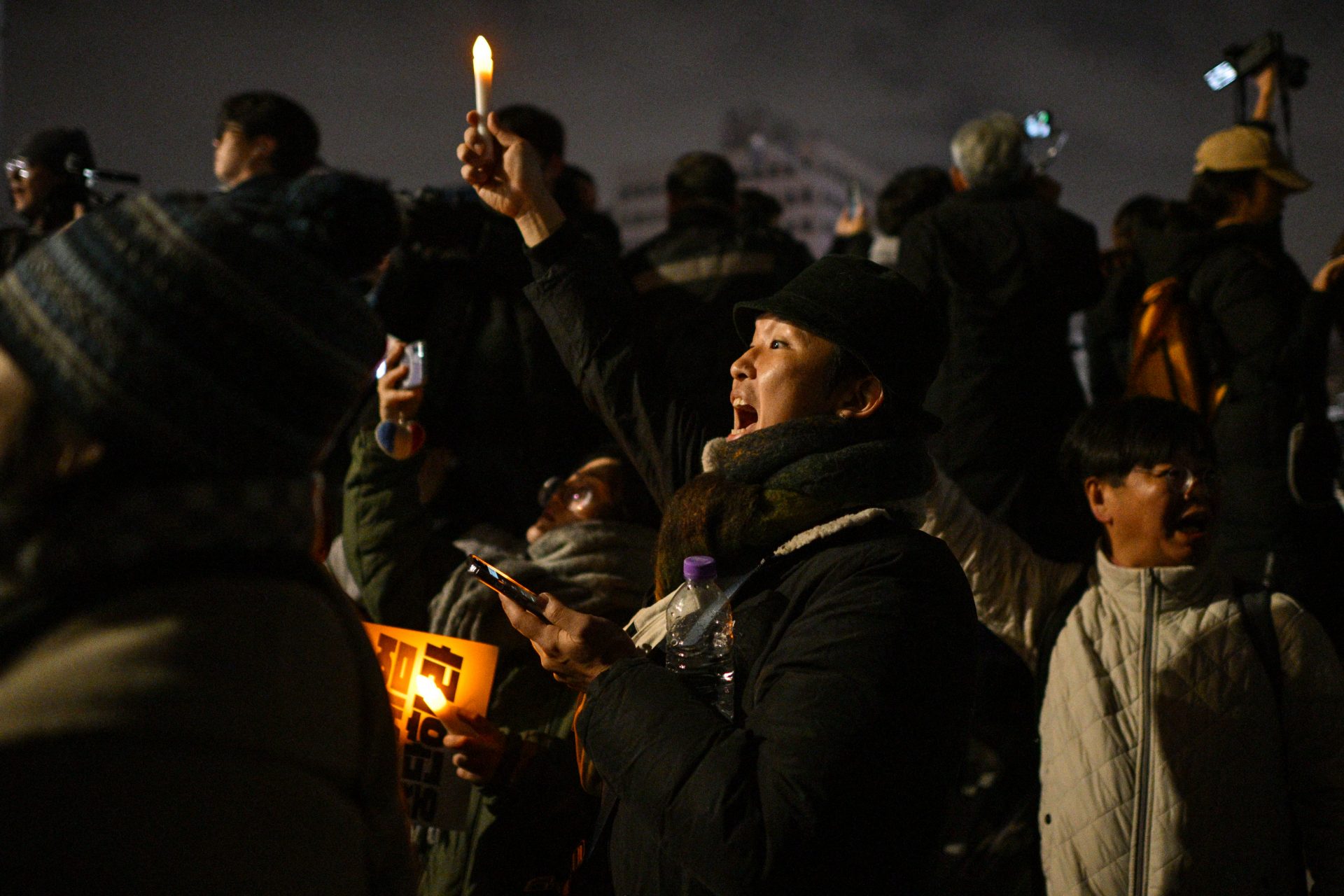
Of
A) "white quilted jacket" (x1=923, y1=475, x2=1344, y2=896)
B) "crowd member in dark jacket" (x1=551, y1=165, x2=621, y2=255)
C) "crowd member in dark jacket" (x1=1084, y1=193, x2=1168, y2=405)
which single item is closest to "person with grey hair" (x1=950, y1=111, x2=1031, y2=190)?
"crowd member in dark jacket" (x1=1084, y1=193, x2=1168, y2=405)

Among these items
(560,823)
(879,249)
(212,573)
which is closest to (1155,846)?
(560,823)

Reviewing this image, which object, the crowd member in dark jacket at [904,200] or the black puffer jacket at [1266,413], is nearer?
the black puffer jacket at [1266,413]

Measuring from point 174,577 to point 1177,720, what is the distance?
2.48 m

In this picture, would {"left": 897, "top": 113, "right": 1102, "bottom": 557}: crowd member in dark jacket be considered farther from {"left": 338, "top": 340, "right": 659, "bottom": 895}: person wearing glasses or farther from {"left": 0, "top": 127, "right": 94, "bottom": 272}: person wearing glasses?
{"left": 0, "top": 127, "right": 94, "bottom": 272}: person wearing glasses

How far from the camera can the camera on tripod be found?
240 inches

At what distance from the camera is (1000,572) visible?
10.5ft

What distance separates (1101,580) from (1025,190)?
221 centimetres

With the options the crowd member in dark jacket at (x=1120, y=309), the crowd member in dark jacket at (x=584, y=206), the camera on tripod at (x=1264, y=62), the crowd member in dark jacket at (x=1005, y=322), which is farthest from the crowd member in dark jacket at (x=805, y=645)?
the camera on tripod at (x=1264, y=62)

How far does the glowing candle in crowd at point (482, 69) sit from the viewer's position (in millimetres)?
2436

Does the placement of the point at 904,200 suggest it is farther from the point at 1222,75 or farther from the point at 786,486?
the point at 786,486

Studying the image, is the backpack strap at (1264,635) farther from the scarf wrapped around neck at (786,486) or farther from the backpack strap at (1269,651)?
the scarf wrapped around neck at (786,486)

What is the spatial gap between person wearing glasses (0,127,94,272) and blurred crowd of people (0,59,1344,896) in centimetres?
3

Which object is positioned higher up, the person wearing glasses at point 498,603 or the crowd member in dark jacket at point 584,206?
the crowd member in dark jacket at point 584,206

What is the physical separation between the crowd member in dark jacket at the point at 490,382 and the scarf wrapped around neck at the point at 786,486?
207 centimetres
